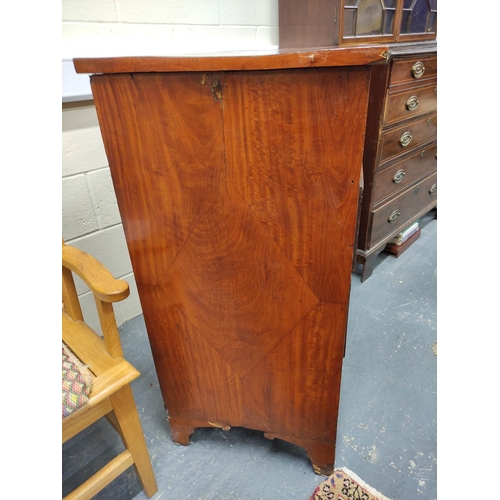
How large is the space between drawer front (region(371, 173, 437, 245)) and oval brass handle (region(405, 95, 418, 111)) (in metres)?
0.42

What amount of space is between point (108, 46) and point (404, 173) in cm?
137

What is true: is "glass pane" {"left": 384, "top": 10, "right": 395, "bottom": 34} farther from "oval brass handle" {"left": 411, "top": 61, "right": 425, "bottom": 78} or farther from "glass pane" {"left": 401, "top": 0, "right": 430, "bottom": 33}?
"oval brass handle" {"left": 411, "top": 61, "right": 425, "bottom": 78}

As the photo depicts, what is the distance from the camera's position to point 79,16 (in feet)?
3.64

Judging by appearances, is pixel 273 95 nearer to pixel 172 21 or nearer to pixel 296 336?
pixel 296 336

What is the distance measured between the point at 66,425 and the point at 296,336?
521 mm

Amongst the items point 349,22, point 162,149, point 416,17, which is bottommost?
point 162,149

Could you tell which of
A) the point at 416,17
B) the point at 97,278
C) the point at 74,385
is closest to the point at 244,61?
the point at 97,278

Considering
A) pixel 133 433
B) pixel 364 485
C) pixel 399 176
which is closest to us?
pixel 133 433

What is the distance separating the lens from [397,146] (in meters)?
1.61

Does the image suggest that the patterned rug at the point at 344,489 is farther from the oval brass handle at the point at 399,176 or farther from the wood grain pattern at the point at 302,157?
the oval brass handle at the point at 399,176

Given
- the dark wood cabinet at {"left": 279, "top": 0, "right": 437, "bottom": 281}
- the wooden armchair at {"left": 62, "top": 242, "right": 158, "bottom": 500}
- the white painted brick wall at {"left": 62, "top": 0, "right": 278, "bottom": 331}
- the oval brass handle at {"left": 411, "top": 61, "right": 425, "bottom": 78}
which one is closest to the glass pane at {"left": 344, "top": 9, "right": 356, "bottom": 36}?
the dark wood cabinet at {"left": 279, "top": 0, "right": 437, "bottom": 281}

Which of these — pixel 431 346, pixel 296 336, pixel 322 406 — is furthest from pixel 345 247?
pixel 431 346

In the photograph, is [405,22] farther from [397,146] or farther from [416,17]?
[397,146]

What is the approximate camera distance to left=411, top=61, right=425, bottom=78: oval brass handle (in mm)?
1467
